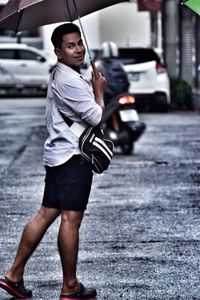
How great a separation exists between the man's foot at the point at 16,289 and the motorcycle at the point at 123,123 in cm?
931

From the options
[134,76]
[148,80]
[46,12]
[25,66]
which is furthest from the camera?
[25,66]

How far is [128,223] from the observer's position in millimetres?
10234

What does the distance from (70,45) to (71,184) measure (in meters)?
0.81

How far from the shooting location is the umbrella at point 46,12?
7.59m

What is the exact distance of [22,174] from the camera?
46.6 ft

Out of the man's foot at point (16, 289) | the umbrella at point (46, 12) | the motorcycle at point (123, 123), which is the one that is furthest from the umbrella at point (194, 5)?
the motorcycle at point (123, 123)

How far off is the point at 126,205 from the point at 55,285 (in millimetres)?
3823

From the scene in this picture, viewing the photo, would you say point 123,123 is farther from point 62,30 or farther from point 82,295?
point 82,295

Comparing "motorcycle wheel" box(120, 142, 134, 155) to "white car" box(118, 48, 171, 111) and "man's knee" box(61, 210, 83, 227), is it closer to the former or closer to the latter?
"man's knee" box(61, 210, 83, 227)

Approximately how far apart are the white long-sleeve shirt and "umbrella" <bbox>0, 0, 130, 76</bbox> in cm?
53

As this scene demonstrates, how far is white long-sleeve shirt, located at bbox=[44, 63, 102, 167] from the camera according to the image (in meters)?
7.06

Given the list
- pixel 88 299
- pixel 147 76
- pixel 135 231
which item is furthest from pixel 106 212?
pixel 147 76

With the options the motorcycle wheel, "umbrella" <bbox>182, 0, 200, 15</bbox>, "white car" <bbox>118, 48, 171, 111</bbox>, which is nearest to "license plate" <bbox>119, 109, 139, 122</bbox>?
the motorcycle wheel

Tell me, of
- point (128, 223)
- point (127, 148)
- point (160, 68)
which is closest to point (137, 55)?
point (160, 68)
